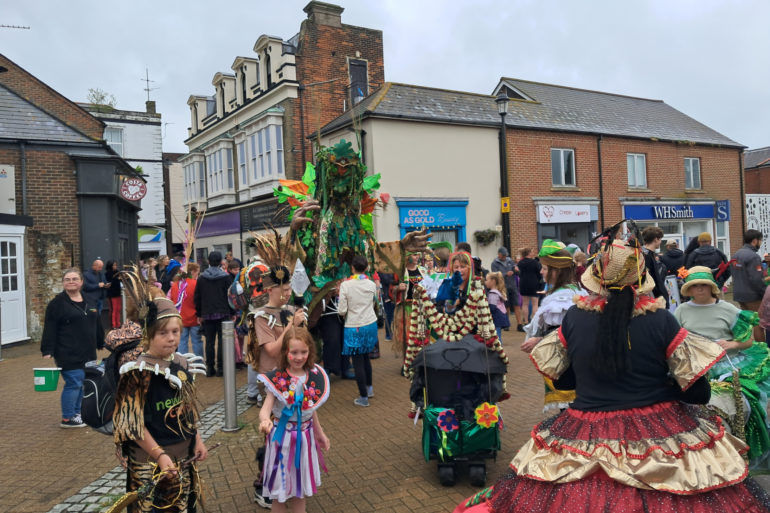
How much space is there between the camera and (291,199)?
295 inches

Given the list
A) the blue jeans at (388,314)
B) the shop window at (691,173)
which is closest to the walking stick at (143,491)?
the blue jeans at (388,314)

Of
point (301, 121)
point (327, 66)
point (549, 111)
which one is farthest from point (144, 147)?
point (549, 111)

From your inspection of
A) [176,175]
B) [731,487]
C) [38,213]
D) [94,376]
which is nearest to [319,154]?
[94,376]

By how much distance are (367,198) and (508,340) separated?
481 centimetres

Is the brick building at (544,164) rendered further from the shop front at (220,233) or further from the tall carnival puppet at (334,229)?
the shop front at (220,233)

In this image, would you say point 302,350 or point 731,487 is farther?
point 302,350

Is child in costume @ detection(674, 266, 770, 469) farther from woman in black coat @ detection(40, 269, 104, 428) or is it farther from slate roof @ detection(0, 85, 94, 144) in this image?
slate roof @ detection(0, 85, 94, 144)

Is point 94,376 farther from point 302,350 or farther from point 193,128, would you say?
point 193,128

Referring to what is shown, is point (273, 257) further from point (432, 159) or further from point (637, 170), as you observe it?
point (637, 170)

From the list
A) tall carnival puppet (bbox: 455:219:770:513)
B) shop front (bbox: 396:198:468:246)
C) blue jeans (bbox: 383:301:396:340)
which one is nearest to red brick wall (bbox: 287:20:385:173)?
shop front (bbox: 396:198:468:246)

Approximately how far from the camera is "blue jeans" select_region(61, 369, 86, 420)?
20.1 feet

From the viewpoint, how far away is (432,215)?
17.0 metres

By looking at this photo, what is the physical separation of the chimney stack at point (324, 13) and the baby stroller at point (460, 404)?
2107cm

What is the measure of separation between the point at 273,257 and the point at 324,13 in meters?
20.3
